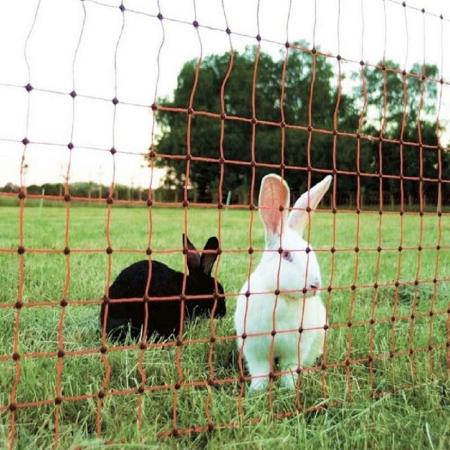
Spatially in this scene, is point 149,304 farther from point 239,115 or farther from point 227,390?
point 239,115

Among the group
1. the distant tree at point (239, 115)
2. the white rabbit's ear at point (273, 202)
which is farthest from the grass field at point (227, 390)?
the distant tree at point (239, 115)

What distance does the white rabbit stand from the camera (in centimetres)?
219

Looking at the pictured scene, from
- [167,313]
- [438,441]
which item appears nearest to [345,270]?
[167,313]

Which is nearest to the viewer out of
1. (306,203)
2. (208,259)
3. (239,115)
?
(306,203)

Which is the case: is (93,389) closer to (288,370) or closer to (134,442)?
(134,442)

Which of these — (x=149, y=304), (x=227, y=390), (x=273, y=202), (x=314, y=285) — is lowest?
(x=227, y=390)

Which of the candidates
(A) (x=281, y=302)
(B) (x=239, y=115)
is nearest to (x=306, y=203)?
(A) (x=281, y=302)

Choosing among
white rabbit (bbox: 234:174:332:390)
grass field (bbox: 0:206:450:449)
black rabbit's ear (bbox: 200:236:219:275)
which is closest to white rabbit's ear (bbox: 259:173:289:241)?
white rabbit (bbox: 234:174:332:390)

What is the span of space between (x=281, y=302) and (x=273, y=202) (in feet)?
1.18

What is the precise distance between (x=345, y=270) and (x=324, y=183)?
2208 mm

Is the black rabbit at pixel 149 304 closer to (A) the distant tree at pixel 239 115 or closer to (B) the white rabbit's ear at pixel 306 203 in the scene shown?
(B) the white rabbit's ear at pixel 306 203

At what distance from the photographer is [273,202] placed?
91.7 inches

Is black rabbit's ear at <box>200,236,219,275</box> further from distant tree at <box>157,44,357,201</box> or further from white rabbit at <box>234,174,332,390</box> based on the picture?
distant tree at <box>157,44,357,201</box>

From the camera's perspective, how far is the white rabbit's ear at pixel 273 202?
88.9 inches
